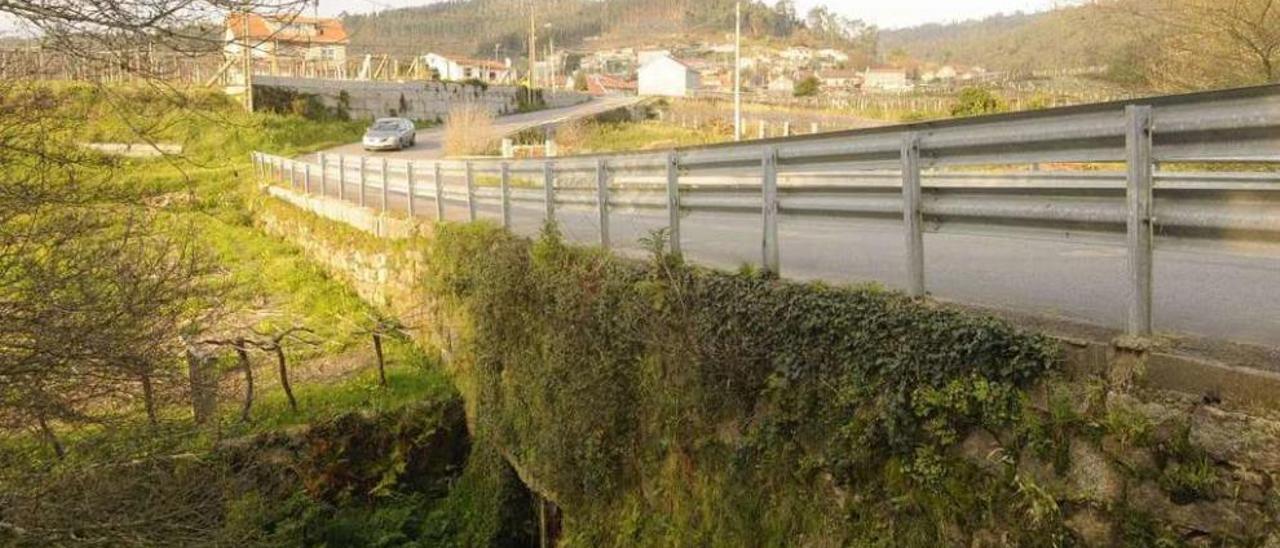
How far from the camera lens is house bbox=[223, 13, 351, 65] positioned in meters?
5.39

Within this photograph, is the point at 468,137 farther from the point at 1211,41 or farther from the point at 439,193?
the point at 1211,41

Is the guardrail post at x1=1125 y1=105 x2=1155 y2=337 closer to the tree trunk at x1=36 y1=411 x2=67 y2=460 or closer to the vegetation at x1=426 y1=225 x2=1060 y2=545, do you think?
the vegetation at x1=426 y1=225 x2=1060 y2=545

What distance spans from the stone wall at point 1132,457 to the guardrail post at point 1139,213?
180 mm

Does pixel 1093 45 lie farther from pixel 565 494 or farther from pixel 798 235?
pixel 565 494

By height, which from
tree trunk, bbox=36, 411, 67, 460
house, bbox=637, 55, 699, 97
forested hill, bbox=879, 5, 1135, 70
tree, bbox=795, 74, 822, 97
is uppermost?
house, bbox=637, 55, 699, 97

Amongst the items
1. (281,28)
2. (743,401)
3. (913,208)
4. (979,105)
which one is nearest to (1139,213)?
(913,208)

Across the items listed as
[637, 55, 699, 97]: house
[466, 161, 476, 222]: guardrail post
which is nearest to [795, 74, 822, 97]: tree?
[637, 55, 699, 97]: house

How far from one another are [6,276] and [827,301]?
527cm

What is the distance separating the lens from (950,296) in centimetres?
524

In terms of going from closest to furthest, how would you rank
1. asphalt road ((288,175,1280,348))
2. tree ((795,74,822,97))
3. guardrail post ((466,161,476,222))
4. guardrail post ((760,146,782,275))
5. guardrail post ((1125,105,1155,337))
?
guardrail post ((1125,105,1155,337)), asphalt road ((288,175,1280,348)), guardrail post ((760,146,782,275)), guardrail post ((466,161,476,222)), tree ((795,74,822,97))

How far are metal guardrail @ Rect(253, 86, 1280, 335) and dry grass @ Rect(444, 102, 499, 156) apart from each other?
2242 cm

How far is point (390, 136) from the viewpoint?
3381 centimetres

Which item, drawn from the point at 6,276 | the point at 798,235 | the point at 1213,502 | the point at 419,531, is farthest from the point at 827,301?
the point at 419,531

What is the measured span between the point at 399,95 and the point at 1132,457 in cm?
4773
